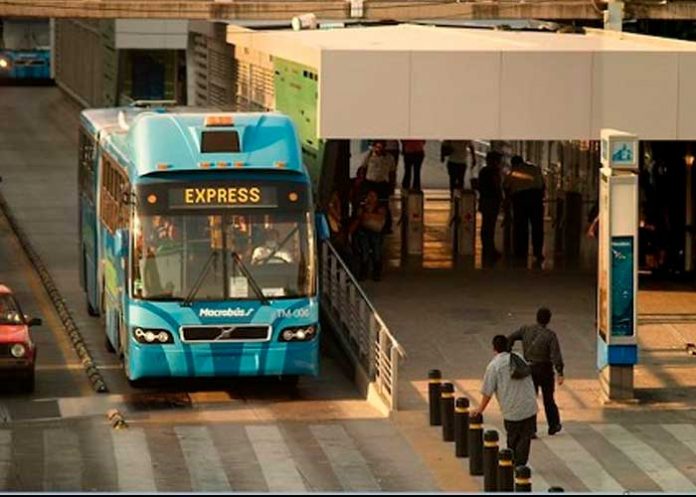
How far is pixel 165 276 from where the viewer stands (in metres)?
26.8

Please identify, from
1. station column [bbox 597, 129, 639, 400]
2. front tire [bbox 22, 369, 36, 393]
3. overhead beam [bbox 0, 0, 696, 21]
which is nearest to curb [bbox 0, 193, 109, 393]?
front tire [bbox 22, 369, 36, 393]

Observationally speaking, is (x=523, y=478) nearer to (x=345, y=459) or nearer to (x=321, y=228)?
(x=345, y=459)

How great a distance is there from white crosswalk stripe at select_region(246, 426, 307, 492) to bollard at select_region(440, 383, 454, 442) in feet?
5.32

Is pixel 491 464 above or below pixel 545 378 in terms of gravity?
below

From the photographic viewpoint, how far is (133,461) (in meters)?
23.8

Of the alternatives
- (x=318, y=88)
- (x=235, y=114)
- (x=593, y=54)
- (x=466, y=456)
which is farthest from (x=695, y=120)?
(x=466, y=456)

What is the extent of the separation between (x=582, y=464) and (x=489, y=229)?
13632 millimetres

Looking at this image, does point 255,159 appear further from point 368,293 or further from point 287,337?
point 368,293

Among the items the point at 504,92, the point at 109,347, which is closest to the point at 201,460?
the point at 109,347

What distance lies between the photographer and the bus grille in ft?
87.2

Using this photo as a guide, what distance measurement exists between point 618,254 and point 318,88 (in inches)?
289

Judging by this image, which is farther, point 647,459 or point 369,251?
point 369,251

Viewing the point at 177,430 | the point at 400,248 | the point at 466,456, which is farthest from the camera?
the point at 400,248

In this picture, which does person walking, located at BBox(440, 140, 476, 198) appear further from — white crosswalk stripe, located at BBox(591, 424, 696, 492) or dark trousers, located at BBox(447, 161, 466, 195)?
white crosswalk stripe, located at BBox(591, 424, 696, 492)
